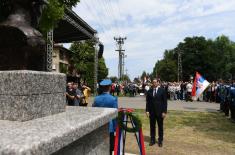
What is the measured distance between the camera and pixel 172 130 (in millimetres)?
12516

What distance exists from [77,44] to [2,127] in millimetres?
68343

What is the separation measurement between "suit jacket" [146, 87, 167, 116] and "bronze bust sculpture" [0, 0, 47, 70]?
560cm

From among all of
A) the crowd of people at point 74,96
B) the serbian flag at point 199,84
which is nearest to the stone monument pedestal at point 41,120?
the crowd of people at point 74,96

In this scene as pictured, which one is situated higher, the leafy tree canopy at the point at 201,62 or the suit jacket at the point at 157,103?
the leafy tree canopy at the point at 201,62

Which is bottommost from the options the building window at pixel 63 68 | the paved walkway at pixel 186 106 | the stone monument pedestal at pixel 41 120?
the paved walkway at pixel 186 106

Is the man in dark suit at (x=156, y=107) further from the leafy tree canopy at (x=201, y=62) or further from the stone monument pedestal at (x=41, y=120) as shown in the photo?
the leafy tree canopy at (x=201, y=62)

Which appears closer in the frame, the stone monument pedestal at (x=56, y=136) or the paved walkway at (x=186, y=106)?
the stone monument pedestal at (x=56, y=136)

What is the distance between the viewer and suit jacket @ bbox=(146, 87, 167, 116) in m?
9.68

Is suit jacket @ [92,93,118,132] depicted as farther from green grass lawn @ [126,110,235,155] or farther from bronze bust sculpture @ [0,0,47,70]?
green grass lawn @ [126,110,235,155]

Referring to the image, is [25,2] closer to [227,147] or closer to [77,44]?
[227,147]

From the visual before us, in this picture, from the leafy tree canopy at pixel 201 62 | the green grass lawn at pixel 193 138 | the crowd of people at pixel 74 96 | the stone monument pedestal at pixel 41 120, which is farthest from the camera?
the leafy tree canopy at pixel 201 62

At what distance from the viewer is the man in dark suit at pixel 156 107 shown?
9656mm

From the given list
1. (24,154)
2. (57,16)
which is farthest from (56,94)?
(57,16)

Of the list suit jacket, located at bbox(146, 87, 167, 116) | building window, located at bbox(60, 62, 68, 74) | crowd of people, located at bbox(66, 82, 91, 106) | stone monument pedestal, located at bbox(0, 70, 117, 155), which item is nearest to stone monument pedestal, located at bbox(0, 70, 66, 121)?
stone monument pedestal, located at bbox(0, 70, 117, 155)
